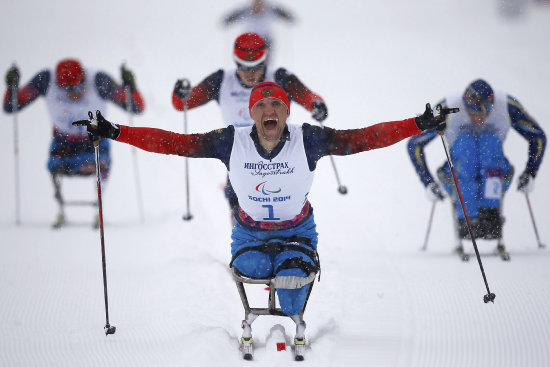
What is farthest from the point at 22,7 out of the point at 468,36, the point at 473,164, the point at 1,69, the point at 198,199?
the point at 473,164

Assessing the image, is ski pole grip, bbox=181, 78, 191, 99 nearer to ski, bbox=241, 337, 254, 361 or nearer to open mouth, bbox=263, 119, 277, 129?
open mouth, bbox=263, 119, 277, 129

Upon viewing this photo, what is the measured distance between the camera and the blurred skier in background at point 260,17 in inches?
512

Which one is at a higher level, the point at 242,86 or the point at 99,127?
the point at 242,86

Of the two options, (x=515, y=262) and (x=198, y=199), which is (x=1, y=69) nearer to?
(x=198, y=199)

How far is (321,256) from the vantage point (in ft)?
20.6

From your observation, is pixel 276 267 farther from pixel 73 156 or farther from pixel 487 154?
pixel 73 156

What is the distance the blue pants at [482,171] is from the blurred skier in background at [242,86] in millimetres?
1577

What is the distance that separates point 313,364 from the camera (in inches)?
151

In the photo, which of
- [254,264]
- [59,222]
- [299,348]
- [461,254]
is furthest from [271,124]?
[59,222]

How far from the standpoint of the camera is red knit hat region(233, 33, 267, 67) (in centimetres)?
599

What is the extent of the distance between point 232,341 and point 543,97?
11133 mm

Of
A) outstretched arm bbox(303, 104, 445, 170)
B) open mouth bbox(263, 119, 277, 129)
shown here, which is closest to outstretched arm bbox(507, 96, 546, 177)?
outstretched arm bbox(303, 104, 445, 170)

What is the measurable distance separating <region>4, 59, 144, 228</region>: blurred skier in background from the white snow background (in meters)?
0.79

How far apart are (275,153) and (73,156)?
4818 millimetres
